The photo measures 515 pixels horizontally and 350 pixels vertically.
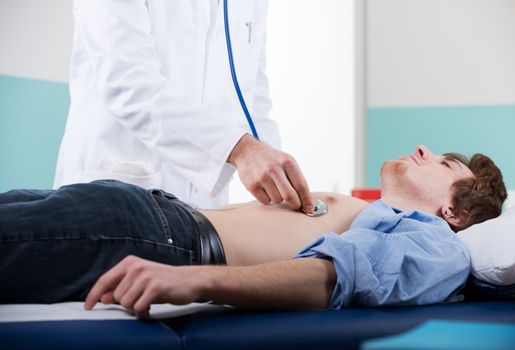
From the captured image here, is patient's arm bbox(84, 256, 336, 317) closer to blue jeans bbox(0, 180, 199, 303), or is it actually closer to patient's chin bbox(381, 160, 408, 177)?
blue jeans bbox(0, 180, 199, 303)

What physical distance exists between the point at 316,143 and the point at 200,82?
1.83 m

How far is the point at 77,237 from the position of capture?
4.42 ft

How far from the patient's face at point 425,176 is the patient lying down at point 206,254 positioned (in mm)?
260

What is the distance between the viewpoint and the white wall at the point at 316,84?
3771 millimetres

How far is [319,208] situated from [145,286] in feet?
2.33

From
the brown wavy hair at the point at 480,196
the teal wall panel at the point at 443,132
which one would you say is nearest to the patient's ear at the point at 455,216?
the brown wavy hair at the point at 480,196

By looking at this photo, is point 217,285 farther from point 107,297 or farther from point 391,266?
point 391,266

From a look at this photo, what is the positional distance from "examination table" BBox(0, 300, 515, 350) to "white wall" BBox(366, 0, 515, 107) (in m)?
2.68

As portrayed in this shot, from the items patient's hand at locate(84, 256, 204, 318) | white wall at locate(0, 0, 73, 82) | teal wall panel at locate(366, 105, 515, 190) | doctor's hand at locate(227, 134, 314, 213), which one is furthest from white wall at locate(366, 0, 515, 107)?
patient's hand at locate(84, 256, 204, 318)

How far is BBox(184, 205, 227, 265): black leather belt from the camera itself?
1.45m

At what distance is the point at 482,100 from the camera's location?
370cm

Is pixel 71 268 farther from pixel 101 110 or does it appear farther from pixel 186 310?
pixel 101 110

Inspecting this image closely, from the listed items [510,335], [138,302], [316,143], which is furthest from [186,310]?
[316,143]

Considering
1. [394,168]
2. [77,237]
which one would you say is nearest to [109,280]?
[77,237]
